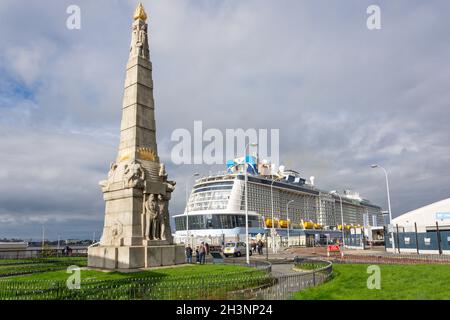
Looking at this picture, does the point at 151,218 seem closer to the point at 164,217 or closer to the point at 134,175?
the point at 164,217

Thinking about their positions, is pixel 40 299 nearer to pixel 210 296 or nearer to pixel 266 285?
pixel 210 296

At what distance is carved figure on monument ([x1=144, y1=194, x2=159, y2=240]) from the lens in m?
18.3

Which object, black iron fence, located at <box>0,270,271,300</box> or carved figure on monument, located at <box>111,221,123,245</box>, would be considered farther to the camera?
carved figure on monument, located at <box>111,221,123,245</box>

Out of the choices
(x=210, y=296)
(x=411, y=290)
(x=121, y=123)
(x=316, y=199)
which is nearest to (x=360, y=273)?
(x=411, y=290)

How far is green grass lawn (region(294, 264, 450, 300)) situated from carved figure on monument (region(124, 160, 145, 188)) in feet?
33.4

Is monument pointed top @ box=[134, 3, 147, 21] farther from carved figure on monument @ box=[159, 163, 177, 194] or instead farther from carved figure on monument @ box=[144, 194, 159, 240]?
carved figure on monument @ box=[144, 194, 159, 240]

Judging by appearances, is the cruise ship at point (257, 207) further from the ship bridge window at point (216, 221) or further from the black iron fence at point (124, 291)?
the black iron fence at point (124, 291)

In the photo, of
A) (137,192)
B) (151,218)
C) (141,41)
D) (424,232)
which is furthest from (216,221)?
(137,192)

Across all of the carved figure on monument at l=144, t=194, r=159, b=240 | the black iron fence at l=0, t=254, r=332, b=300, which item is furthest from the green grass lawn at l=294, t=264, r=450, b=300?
the carved figure on monument at l=144, t=194, r=159, b=240

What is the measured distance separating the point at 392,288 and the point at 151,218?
11.6 metres

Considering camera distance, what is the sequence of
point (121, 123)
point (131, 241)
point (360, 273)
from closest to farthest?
1. point (360, 273)
2. point (131, 241)
3. point (121, 123)

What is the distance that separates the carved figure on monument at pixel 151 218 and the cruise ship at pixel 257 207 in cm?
4190

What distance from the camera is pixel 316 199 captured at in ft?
399
